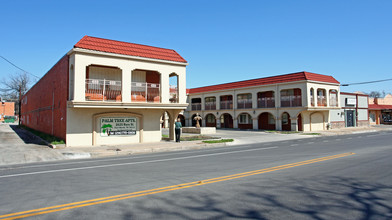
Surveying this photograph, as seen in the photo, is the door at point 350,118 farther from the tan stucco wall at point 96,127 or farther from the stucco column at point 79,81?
the stucco column at point 79,81

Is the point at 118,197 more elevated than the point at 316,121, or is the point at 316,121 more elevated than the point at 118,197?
the point at 316,121

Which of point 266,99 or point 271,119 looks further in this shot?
point 271,119

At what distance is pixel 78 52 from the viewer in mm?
15594

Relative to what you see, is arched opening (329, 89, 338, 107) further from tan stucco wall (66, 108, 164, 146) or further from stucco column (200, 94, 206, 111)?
tan stucco wall (66, 108, 164, 146)

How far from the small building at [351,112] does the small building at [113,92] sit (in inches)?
1048

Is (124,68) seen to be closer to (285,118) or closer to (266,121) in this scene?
(285,118)

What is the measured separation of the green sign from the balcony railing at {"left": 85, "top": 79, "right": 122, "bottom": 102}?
1381 millimetres

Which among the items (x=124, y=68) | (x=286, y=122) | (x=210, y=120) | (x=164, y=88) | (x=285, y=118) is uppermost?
(x=124, y=68)

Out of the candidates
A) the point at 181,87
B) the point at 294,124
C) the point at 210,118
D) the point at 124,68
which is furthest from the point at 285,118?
the point at 124,68

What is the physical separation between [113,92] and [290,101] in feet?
71.5

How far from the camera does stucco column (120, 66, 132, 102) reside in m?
17.1

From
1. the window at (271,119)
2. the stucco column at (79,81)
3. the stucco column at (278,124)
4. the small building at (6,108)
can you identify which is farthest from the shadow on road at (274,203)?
the small building at (6,108)

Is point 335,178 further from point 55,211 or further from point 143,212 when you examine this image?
point 55,211

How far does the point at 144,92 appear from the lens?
18953 millimetres
